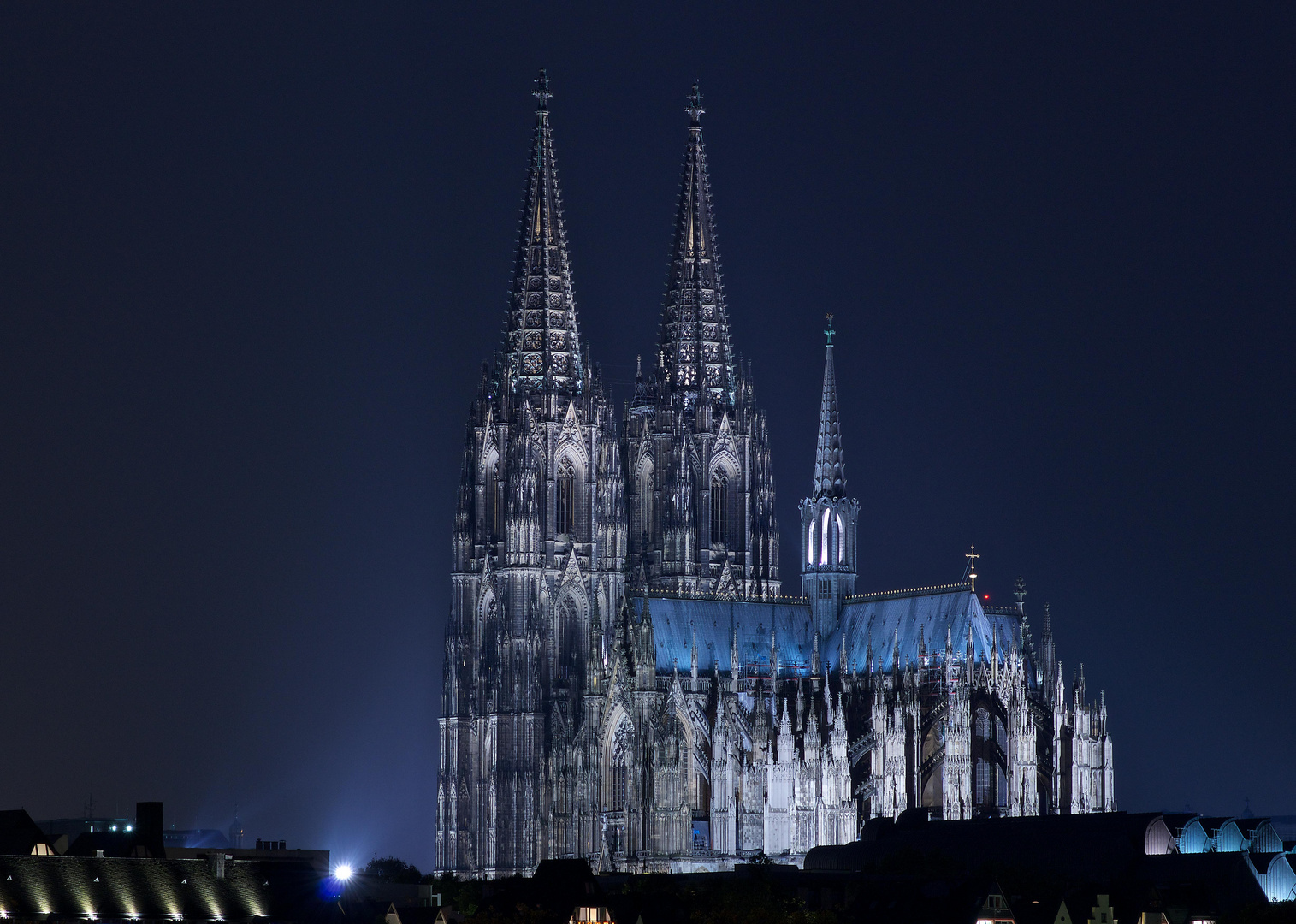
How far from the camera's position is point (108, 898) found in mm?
95938

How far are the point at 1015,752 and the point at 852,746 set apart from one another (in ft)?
34.6

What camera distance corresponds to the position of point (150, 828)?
354 ft

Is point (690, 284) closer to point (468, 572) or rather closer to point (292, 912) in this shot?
point (468, 572)

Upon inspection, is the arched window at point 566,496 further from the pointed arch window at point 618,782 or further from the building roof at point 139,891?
the building roof at point 139,891

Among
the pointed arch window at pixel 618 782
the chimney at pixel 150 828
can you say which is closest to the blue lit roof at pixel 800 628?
the pointed arch window at pixel 618 782

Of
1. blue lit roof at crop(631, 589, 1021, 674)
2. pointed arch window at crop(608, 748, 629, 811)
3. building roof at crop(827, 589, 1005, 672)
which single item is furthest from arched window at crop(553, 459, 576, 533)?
building roof at crop(827, 589, 1005, 672)

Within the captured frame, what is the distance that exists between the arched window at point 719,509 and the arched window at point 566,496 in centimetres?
944

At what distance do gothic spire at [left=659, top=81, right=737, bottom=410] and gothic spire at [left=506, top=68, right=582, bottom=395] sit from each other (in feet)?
24.9

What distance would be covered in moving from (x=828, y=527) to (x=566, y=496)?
48.0 feet

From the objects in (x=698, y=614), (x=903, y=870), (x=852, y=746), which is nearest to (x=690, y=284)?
(x=698, y=614)

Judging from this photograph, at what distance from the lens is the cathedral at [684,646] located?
467 feet

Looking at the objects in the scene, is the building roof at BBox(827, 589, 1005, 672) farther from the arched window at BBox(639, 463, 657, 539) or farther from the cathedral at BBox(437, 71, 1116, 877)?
the arched window at BBox(639, 463, 657, 539)

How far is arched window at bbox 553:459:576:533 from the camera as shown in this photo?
159 metres

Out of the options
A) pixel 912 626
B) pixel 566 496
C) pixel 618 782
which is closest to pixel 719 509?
pixel 566 496
